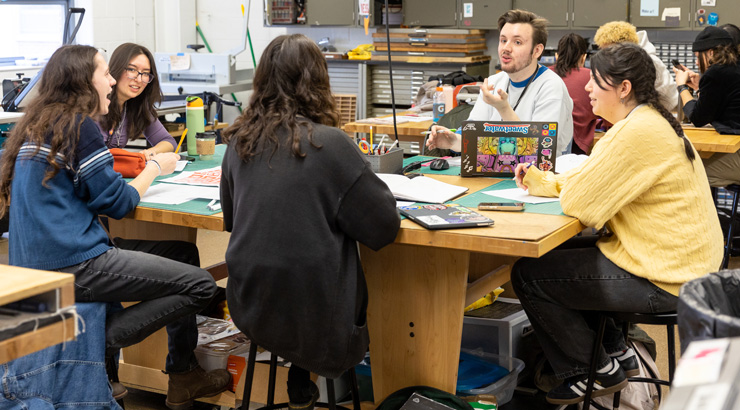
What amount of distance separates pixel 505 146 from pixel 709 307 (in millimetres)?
1556

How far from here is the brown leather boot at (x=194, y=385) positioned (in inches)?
106

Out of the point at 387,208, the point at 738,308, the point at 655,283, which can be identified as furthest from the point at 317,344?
the point at 738,308

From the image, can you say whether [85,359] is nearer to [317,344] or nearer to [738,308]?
[317,344]

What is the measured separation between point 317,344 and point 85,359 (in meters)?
0.64

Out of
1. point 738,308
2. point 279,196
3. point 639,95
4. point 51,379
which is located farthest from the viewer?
point 639,95

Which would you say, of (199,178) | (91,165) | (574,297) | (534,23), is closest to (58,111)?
(91,165)

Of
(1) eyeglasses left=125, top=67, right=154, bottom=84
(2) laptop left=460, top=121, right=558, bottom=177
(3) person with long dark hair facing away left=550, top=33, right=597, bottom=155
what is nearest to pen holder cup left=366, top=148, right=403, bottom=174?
(2) laptop left=460, top=121, right=558, bottom=177

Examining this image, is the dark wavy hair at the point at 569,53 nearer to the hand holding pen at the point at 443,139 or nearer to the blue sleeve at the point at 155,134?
the hand holding pen at the point at 443,139

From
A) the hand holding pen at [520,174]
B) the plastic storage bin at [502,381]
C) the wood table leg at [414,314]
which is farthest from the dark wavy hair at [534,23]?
the wood table leg at [414,314]

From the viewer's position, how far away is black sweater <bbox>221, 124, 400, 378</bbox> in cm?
195

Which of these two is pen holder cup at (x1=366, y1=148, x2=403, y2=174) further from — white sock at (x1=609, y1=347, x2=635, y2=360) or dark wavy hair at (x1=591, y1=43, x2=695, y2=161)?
white sock at (x1=609, y1=347, x2=635, y2=360)

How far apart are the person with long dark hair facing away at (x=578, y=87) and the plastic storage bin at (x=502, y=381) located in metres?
1.87

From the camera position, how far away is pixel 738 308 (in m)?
1.25

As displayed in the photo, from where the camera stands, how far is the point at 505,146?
2.68 m
